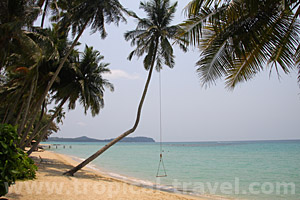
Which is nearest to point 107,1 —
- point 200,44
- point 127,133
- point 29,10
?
point 29,10

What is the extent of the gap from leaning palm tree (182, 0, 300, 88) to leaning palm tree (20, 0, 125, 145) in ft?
29.5

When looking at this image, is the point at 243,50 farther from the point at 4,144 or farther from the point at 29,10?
the point at 29,10

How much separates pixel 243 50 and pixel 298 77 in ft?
3.92

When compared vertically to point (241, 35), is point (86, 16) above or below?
above

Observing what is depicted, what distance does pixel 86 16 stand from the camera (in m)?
12.2

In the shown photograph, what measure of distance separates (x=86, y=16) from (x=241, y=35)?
10099 millimetres

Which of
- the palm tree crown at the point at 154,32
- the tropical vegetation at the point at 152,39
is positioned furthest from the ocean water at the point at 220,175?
the palm tree crown at the point at 154,32

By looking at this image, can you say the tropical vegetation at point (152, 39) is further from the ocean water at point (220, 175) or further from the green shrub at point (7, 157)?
the ocean water at point (220, 175)

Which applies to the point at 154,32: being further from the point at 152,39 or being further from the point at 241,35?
the point at 241,35

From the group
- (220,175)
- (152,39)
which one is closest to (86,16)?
(152,39)

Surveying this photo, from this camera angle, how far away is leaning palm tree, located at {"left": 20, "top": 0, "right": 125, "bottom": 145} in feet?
39.3

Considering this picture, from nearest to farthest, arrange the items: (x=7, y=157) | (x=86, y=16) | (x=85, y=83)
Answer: (x=7, y=157) < (x=86, y=16) < (x=85, y=83)

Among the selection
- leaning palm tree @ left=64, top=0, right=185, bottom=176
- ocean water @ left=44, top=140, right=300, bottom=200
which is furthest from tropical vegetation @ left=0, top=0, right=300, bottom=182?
ocean water @ left=44, top=140, right=300, bottom=200

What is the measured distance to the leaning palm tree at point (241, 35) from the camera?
13.6 feet
